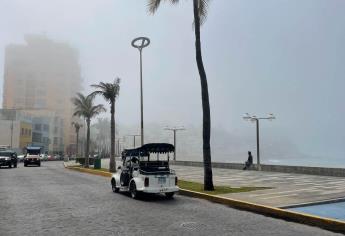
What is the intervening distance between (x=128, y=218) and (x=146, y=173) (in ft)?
16.3

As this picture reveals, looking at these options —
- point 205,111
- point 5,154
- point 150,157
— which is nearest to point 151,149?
point 150,157

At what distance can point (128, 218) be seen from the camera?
12.3 m

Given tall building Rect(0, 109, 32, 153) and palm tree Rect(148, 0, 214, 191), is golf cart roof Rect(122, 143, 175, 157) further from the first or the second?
tall building Rect(0, 109, 32, 153)

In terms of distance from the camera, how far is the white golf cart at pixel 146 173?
17.2 meters

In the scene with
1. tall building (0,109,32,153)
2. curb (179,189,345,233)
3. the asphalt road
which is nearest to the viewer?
the asphalt road

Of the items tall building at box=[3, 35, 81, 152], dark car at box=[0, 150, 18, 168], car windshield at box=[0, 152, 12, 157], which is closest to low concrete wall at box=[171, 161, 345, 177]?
dark car at box=[0, 150, 18, 168]

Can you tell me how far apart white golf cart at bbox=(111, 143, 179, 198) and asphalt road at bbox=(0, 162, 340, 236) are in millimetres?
569

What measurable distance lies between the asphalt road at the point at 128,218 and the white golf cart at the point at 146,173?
57cm

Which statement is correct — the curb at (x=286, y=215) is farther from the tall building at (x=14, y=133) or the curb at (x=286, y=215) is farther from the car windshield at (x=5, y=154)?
the tall building at (x=14, y=133)

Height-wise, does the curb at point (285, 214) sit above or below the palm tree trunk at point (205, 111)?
below

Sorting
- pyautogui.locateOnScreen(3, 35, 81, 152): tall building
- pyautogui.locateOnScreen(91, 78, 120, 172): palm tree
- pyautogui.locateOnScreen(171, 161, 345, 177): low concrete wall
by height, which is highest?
pyautogui.locateOnScreen(3, 35, 81, 152): tall building

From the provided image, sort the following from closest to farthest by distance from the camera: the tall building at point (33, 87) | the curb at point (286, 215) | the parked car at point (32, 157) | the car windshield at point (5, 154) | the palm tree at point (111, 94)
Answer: the curb at point (286, 215)
the palm tree at point (111, 94)
the car windshield at point (5, 154)
the parked car at point (32, 157)
the tall building at point (33, 87)

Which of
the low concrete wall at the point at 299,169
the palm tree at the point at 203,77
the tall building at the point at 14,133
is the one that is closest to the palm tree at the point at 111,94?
the low concrete wall at the point at 299,169

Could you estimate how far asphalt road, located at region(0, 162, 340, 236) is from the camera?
10.5 m
